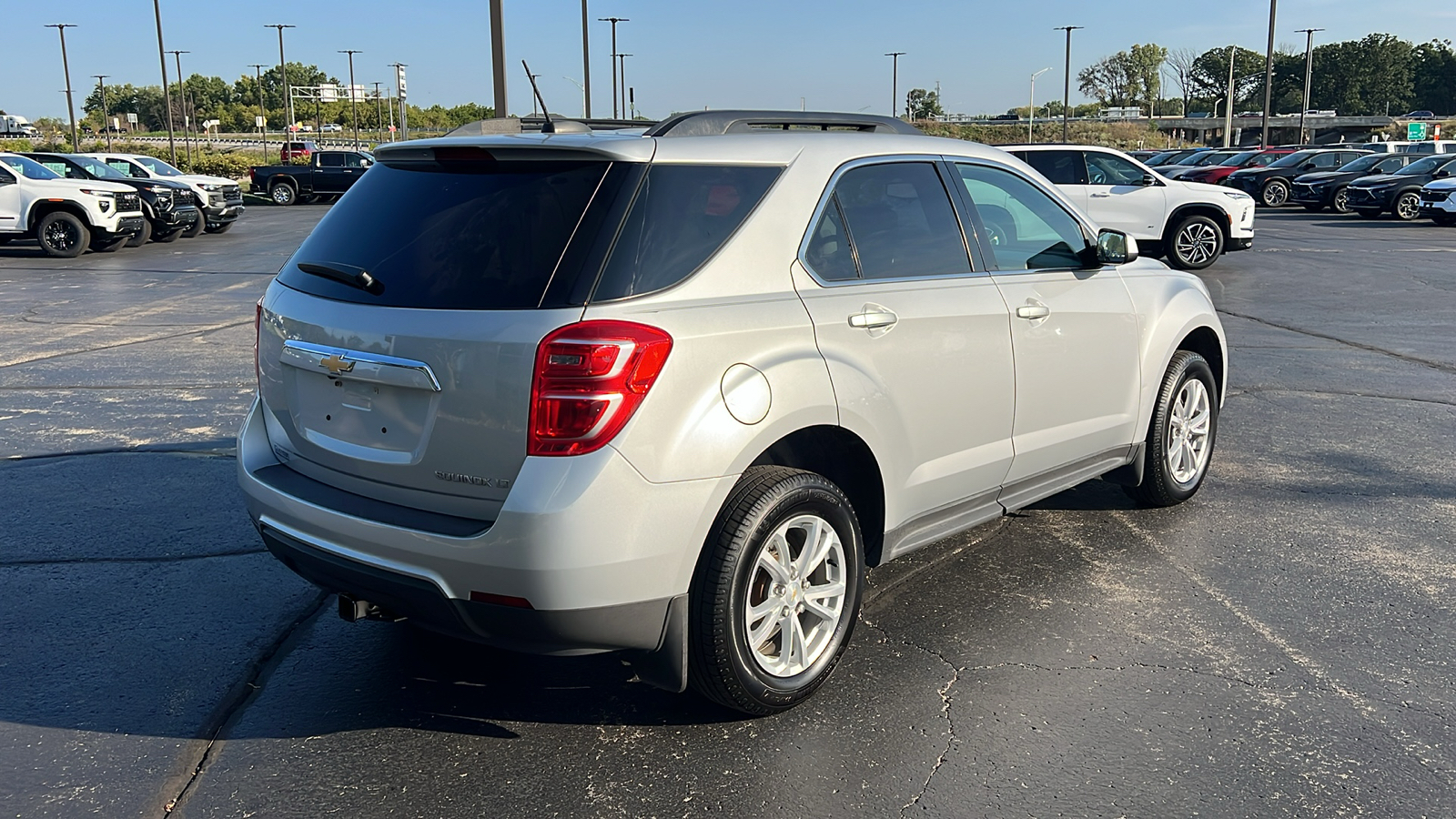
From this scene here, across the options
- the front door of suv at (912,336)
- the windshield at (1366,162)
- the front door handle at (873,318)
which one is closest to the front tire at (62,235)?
the front door of suv at (912,336)

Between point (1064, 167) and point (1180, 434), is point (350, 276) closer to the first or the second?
point (1180, 434)

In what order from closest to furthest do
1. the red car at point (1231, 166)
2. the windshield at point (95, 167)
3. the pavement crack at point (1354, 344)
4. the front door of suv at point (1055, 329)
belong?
the front door of suv at point (1055, 329) → the pavement crack at point (1354, 344) → the windshield at point (95, 167) → the red car at point (1231, 166)

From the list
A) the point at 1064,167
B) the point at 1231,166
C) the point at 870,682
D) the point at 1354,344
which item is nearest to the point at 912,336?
the point at 870,682

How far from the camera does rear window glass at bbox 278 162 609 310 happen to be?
3.23 metres

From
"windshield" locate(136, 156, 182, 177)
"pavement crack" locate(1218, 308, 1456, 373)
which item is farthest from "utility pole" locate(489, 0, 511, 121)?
"windshield" locate(136, 156, 182, 177)

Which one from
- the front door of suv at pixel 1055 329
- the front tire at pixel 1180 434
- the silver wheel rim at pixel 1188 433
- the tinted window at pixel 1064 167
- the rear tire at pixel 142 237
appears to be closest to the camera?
the front door of suv at pixel 1055 329

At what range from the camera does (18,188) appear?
2042 cm

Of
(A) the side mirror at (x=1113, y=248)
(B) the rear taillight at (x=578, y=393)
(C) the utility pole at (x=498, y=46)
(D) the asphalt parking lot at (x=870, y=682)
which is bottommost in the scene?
(D) the asphalt parking lot at (x=870, y=682)

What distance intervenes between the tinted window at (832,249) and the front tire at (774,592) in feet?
2.21

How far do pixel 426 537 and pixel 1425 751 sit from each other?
2862 millimetres

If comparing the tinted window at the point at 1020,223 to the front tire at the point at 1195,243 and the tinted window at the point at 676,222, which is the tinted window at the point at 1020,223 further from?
the front tire at the point at 1195,243

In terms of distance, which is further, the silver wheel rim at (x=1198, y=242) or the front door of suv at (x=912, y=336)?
the silver wheel rim at (x=1198, y=242)

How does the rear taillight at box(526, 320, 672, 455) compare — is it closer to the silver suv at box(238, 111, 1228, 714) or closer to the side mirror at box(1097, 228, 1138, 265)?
the silver suv at box(238, 111, 1228, 714)

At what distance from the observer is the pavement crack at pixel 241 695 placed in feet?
10.6
